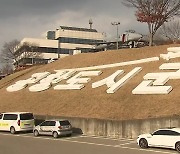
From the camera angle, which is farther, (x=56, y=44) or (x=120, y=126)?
(x=56, y=44)

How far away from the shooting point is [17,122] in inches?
1184

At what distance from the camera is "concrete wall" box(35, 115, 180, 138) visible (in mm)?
24391

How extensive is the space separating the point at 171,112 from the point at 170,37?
193 ft

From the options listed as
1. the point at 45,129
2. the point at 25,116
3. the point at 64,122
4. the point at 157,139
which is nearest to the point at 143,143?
the point at 157,139

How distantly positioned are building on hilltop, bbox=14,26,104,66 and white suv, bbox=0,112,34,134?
77560 mm

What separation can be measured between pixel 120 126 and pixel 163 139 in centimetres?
635

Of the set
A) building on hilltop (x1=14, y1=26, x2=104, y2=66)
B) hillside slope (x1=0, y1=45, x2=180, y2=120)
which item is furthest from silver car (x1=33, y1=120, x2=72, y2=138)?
building on hilltop (x1=14, y1=26, x2=104, y2=66)

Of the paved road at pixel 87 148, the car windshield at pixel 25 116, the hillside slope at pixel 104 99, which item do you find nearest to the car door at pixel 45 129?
the car windshield at pixel 25 116

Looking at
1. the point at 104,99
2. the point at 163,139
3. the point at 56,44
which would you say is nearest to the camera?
the point at 163,139

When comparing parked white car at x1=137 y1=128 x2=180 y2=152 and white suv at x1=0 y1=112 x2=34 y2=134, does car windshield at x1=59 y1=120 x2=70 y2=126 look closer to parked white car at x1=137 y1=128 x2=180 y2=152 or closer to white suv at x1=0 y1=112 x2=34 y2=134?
white suv at x1=0 y1=112 x2=34 y2=134

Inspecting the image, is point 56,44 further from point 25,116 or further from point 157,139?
point 157,139

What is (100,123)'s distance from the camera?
1088 inches

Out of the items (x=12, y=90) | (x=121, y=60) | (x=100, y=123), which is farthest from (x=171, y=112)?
(x=12, y=90)

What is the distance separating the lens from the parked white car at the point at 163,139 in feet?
64.8
